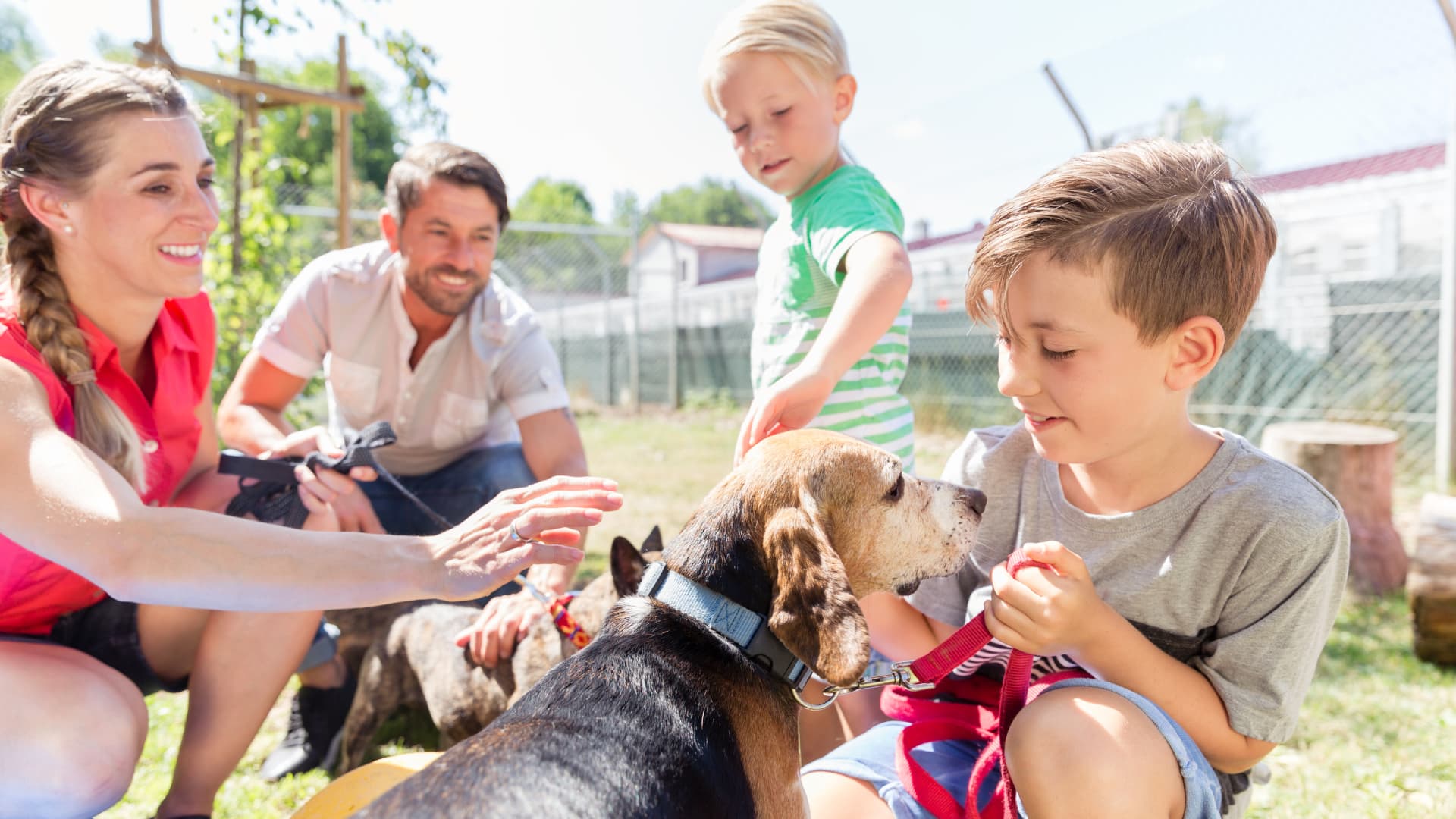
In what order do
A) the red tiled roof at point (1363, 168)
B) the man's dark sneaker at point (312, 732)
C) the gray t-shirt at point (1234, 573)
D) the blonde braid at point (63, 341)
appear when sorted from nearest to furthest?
the gray t-shirt at point (1234, 573) < the blonde braid at point (63, 341) < the man's dark sneaker at point (312, 732) < the red tiled roof at point (1363, 168)

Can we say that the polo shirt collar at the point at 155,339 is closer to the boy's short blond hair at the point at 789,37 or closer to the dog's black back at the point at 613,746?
the dog's black back at the point at 613,746

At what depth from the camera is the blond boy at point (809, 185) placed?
3.20 m

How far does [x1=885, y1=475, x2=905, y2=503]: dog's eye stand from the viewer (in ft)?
8.20

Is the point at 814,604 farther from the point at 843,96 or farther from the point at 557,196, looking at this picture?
the point at 557,196

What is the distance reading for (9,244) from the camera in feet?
9.09

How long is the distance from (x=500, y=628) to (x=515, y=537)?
130cm

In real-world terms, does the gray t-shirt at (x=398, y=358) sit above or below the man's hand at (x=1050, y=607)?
above

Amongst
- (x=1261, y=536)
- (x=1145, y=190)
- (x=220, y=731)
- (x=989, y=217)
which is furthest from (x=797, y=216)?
(x=220, y=731)

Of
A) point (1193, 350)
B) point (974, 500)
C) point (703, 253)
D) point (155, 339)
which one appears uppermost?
point (703, 253)

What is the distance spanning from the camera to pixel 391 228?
4.50 metres

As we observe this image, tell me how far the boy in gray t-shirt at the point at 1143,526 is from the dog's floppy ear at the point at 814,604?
1.12 ft

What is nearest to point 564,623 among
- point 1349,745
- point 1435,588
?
point 1349,745

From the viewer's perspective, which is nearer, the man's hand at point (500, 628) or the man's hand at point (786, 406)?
the man's hand at point (786, 406)

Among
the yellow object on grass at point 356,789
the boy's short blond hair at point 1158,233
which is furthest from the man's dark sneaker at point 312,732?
the boy's short blond hair at point 1158,233
